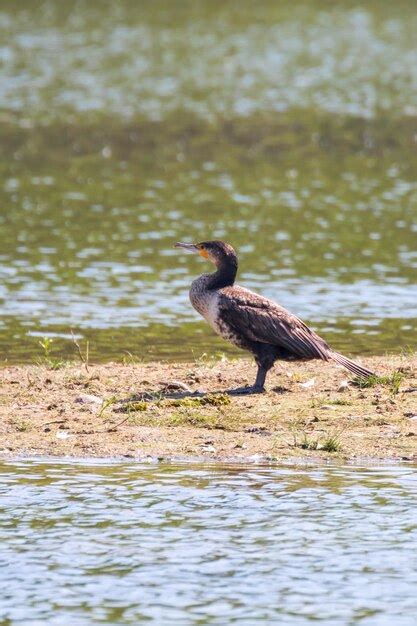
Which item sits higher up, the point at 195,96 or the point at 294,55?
the point at 294,55

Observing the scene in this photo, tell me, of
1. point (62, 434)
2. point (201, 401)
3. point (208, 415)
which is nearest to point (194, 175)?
point (201, 401)

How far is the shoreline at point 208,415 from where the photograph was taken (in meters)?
11.8

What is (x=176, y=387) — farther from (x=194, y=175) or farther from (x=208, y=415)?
(x=194, y=175)

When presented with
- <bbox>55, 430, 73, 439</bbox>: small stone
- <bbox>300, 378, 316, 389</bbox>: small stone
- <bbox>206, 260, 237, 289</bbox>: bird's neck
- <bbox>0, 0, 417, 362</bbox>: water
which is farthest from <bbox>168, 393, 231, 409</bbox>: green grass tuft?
<bbox>0, 0, 417, 362</bbox>: water

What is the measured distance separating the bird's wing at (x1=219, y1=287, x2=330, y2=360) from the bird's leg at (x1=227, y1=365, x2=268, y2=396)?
282mm

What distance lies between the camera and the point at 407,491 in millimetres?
10688

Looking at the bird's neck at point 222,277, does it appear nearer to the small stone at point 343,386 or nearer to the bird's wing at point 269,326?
the bird's wing at point 269,326

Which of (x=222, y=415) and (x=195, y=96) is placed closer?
(x=222, y=415)

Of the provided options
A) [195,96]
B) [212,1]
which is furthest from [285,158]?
[212,1]

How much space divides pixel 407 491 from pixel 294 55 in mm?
49996

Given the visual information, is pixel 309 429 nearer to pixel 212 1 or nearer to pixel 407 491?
pixel 407 491

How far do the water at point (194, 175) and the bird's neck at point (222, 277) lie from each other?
123 inches

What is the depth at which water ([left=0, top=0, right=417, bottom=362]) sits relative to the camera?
19828mm

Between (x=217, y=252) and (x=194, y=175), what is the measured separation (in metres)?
19.5
